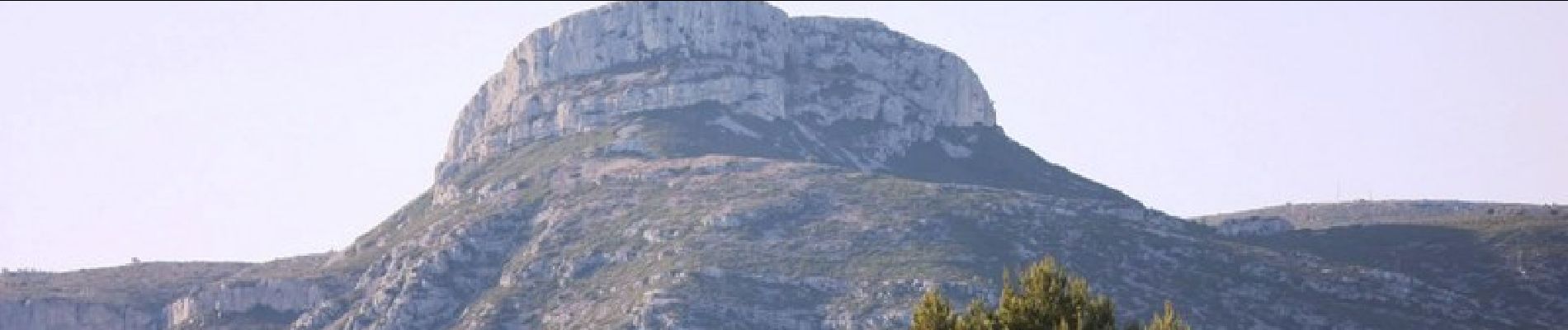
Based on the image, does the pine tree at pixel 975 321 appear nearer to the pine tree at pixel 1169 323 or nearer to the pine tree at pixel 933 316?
the pine tree at pixel 933 316

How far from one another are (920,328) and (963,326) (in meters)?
1.53

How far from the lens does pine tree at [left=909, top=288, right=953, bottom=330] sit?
287 ft

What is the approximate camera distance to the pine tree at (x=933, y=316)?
87500 millimetres

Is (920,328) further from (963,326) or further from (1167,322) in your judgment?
(1167,322)

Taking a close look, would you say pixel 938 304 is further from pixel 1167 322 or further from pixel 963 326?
pixel 1167 322

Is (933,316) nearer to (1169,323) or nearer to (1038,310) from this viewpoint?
(1038,310)

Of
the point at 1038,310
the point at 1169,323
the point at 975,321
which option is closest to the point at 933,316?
the point at 975,321

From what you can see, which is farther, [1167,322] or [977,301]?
[977,301]

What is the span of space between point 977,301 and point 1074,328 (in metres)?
5.26

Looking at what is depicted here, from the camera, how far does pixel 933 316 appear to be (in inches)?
3450

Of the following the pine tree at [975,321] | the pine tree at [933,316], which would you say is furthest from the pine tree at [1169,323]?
the pine tree at [933,316]

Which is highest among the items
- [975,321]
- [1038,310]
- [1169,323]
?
[1038,310]

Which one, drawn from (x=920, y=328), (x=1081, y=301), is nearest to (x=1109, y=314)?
(x=1081, y=301)

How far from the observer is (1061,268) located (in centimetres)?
8856
